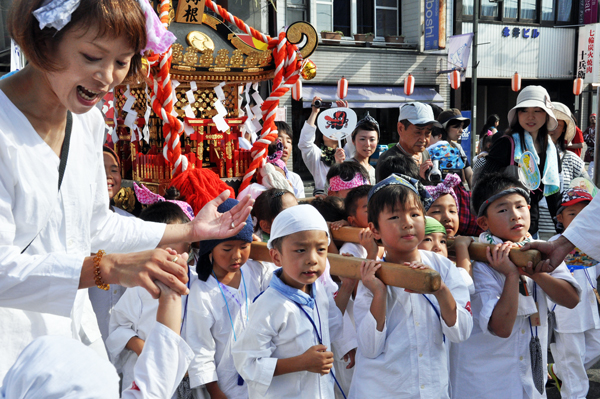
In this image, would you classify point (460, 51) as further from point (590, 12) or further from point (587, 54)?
point (590, 12)

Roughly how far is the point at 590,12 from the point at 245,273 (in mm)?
17093

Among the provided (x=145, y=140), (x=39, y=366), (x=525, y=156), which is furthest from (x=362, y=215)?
(x=39, y=366)

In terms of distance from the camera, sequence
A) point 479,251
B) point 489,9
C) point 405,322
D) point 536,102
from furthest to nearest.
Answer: point 489,9 → point 536,102 → point 479,251 → point 405,322

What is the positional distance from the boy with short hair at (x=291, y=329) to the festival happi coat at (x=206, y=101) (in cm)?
171

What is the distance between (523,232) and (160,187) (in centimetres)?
243

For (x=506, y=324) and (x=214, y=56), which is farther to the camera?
(x=214, y=56)

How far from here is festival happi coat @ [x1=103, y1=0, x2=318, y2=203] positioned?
3.79 meters

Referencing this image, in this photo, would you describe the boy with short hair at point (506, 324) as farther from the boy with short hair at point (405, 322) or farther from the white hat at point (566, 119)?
the white hat at point (566, 119)

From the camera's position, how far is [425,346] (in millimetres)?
2213

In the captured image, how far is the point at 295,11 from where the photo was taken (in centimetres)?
1332

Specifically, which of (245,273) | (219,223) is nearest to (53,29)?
(219,223)

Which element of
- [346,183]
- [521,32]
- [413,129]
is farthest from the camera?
[521,32]

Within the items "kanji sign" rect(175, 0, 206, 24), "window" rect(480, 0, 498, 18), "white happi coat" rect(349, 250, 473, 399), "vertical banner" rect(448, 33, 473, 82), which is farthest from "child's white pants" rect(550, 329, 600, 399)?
"window" rect(480, 0, 498, 18)

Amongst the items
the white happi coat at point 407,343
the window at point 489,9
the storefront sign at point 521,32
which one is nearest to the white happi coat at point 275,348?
the white happi coat at point 407,343
